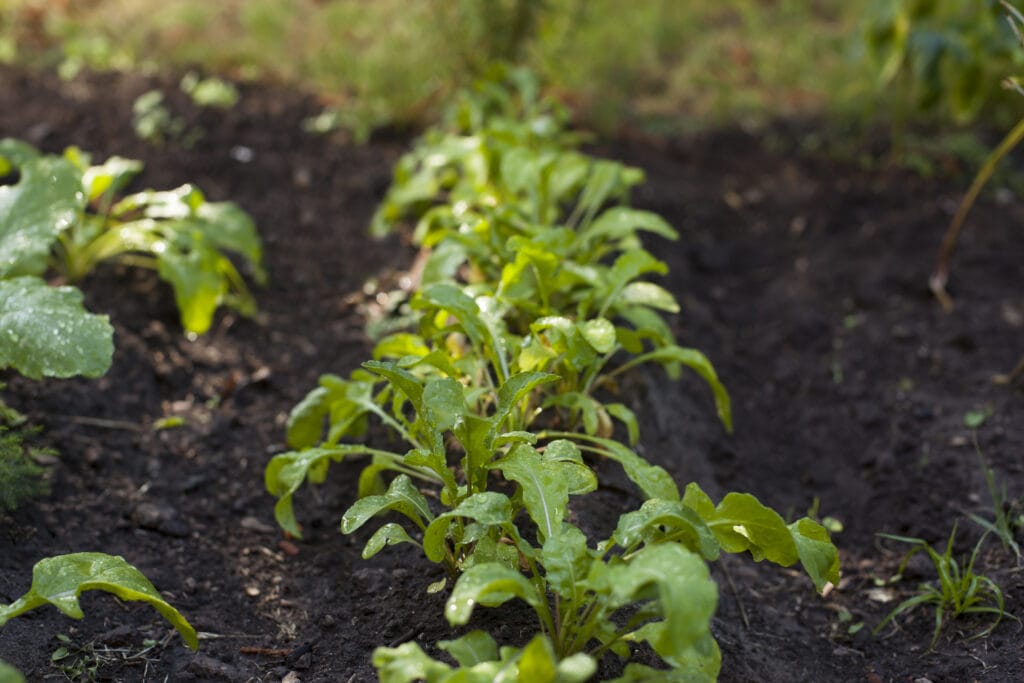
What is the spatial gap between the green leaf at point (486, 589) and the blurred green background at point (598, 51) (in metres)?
3.59

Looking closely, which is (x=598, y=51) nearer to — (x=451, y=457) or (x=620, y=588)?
(x=451, y=457)

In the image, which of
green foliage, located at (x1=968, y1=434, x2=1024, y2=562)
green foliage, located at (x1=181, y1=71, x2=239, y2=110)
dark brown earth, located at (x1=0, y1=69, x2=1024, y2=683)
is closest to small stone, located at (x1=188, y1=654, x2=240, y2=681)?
dark brown earth, located at (x1=0, y1=69, x2=1024, y2=683)

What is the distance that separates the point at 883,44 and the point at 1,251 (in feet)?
12.7

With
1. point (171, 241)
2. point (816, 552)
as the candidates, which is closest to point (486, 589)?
point (816, 552)

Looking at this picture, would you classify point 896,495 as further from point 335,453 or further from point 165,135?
point 165,135

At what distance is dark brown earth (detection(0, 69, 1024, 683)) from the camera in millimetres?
2291

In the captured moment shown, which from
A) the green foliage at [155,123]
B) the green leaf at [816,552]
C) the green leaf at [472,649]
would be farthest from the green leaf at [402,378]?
the green foliage at [155,123]

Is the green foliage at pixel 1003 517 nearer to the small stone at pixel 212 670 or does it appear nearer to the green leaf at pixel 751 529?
the green leaf at pixel 751 529

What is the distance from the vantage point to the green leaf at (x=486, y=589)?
1.66 metres

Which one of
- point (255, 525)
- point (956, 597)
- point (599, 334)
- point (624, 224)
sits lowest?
point (255, 525)

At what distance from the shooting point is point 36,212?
2.75 meters

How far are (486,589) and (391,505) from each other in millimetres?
443

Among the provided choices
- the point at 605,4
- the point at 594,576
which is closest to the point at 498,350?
the point at 594,576

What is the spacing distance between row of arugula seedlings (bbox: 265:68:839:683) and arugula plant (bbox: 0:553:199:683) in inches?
15.8
